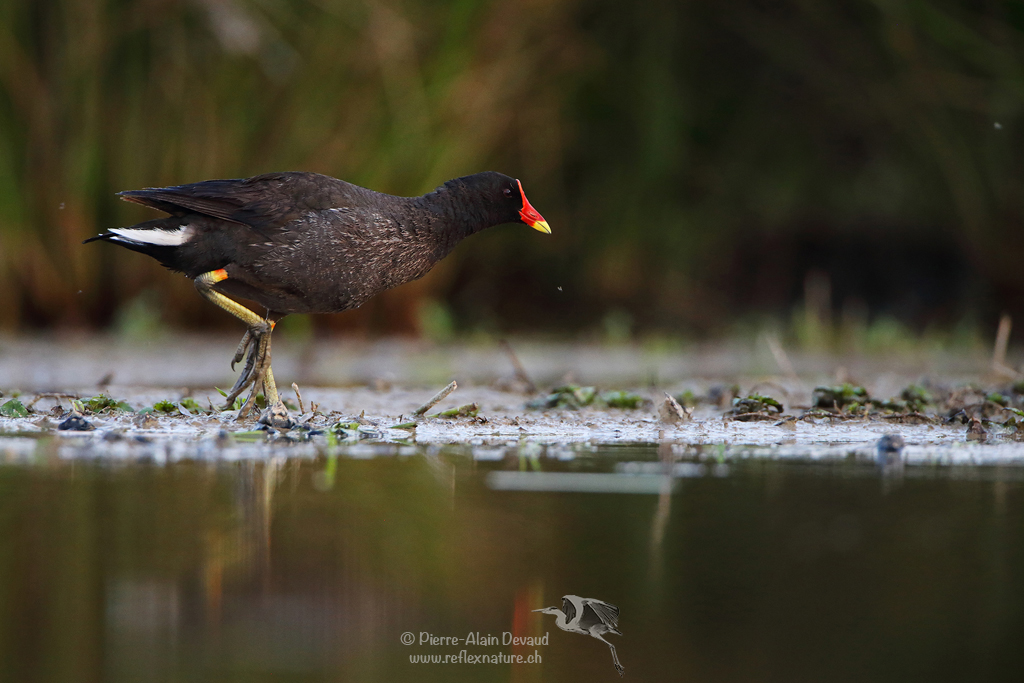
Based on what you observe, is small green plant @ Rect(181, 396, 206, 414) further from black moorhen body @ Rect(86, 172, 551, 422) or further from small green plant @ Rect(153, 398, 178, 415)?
black moorhen body @ Rect(86, 172, 551, 422)

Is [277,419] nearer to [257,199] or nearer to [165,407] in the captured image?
[165,407]

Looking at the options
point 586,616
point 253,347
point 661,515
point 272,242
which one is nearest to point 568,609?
point 586,616

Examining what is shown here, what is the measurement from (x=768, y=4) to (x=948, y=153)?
1.89 m

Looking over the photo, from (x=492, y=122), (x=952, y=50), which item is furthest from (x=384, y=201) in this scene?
(x=952, y=50)

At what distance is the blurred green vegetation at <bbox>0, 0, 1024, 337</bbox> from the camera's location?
6945 mm

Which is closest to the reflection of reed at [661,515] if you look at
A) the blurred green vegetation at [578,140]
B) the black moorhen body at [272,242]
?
the black moorhen body at [272,242]

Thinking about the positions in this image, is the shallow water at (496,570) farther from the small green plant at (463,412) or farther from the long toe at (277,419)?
the small green plant at (463,412)

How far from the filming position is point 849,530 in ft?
7.89

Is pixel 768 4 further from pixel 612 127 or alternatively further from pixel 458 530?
pixel 458 530

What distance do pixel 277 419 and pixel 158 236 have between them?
3.57 ft

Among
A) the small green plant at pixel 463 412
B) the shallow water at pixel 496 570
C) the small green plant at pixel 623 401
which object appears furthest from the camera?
the small green plant at pixel 623 401

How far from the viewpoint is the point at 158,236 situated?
4.34 m

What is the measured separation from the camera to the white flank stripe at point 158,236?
4309 millimetres

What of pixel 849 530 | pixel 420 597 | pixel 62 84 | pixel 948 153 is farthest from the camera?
pixel 948 153
